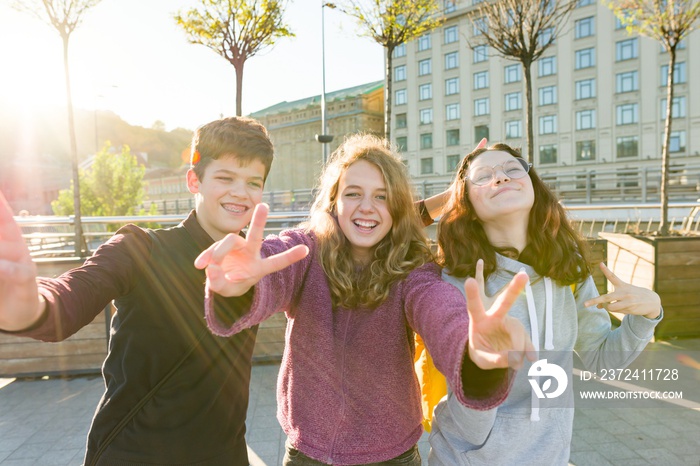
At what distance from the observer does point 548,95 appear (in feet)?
133

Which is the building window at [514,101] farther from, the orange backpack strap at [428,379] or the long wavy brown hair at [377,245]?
the orange backpack strap at [428,379]

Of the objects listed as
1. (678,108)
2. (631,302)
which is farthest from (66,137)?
(631,302)

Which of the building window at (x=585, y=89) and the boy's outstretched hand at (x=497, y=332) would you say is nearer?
the boy's outstretched hand at (x=497, y=332)

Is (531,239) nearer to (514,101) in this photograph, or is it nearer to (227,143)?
(227,143)

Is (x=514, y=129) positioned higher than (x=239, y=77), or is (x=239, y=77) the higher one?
(x=514, y=129)

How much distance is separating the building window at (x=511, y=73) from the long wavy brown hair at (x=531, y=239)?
142 feet

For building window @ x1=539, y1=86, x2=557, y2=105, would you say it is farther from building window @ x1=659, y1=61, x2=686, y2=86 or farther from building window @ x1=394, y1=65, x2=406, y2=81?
building window @ x1=394, y1=65, x2=406, y2=81

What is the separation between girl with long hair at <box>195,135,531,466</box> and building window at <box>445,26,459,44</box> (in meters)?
47.7

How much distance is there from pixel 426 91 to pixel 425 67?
7.86 ft

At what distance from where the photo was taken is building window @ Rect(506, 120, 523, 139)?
4162 cm

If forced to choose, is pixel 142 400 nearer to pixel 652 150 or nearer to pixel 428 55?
pixel 652 150

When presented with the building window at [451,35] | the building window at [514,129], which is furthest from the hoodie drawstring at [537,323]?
the building window at [451,35]

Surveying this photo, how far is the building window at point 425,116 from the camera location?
154 ft

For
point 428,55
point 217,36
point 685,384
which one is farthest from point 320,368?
point 428,55
